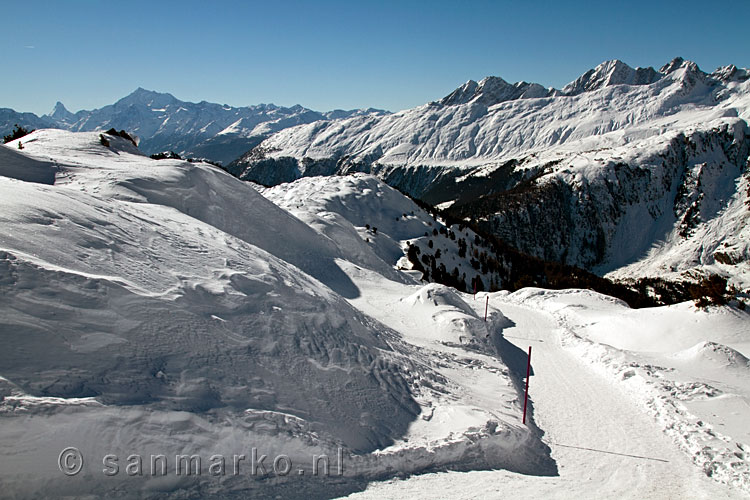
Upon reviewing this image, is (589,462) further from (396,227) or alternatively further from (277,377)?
(396,227)

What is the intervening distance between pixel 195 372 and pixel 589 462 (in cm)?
942

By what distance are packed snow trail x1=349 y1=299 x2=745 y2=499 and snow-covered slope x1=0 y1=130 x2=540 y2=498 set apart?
53cm

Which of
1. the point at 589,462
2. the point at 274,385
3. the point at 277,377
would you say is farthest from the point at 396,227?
the point at 274,385

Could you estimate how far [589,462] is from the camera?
9.95 meters

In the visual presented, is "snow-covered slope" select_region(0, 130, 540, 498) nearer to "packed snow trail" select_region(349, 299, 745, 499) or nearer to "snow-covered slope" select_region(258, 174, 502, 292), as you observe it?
"packed snow trail" select_region(349, 299, 745, 499)

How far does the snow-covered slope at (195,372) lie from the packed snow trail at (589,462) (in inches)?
20.8

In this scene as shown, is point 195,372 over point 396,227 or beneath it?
beneath

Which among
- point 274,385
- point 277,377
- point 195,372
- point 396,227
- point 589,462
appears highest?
point 396,227

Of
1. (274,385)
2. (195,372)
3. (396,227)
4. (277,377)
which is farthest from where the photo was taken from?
(396,227)

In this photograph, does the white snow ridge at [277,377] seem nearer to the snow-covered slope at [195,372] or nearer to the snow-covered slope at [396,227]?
the snow-covered slope at [195,372]

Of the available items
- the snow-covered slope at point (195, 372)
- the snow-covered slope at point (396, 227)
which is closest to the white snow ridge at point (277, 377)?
the snow-covered slope at point (195, 372)

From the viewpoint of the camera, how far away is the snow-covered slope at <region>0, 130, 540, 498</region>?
20.2 ft

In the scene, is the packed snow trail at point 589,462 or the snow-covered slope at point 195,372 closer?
the snow-covered slope at point 195,372

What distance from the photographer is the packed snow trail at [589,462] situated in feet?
26.7
